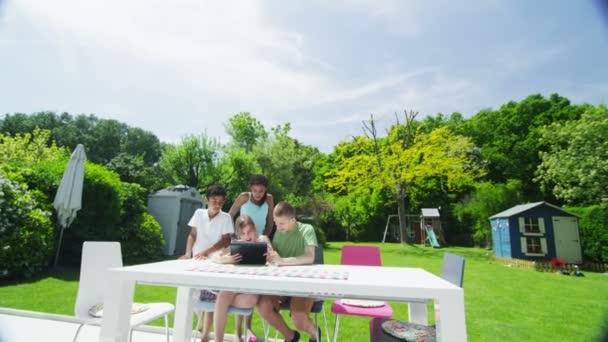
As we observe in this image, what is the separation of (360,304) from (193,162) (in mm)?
13034

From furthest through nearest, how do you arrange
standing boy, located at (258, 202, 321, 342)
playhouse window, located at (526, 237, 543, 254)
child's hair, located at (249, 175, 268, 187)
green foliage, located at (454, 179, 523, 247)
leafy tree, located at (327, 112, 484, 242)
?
leafy tree, located at (327, 112, 484, 242) → green foliage, located at (454, 179, 523, 247) → playhouse window, located at (526, 237, 543, 254) → child's hair, located at (249, 175, 268, 187) → standing boy, located at (258, 202, 321, 342)

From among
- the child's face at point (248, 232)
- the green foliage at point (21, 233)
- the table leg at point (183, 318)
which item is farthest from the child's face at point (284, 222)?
the green foliage at point (21, 233)

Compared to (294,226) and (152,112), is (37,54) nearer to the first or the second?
(152,112)

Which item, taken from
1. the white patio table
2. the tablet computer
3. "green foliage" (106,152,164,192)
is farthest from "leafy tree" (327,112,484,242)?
the white patio table

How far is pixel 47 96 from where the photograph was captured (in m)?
6.71

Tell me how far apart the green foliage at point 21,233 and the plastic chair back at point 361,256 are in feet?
20.1

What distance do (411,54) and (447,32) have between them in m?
1.45

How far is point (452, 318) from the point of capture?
4.92 ft

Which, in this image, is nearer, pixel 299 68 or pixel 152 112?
pixel 299 68

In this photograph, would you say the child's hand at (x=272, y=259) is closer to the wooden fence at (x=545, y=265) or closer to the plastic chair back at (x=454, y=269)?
the plastic chair back at (x=454, y=269)

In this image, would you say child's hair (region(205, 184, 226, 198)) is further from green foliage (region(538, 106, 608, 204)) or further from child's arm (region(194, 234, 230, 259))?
green foliage (region(538, 106, 608, 204))

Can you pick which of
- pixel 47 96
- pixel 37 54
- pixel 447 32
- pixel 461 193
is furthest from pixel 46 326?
pixel 461 193

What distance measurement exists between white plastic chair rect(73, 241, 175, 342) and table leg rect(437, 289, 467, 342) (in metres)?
2.17

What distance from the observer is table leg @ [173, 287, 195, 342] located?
2912 millimetres
